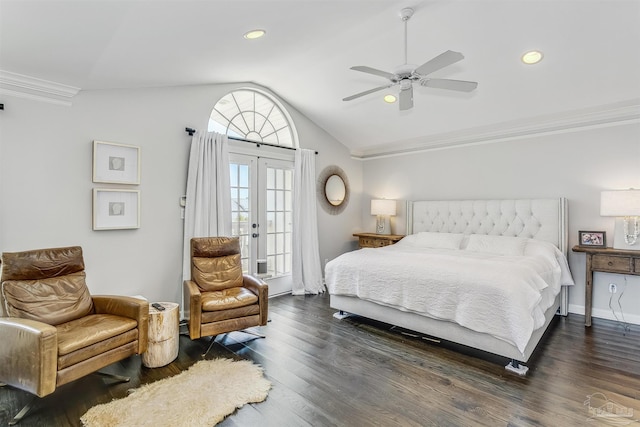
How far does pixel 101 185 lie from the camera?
330 centimetres

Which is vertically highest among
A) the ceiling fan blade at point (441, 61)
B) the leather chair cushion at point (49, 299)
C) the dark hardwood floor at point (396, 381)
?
the ceiling fan blade at point (441, 61)

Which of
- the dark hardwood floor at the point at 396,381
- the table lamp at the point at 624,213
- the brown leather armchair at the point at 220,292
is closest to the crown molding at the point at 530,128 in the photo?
the table lamp at the point at 624,213

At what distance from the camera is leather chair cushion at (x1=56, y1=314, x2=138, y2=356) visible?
218cm

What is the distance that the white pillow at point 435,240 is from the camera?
15.2 ft

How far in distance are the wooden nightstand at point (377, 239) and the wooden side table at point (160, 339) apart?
12.1 ft

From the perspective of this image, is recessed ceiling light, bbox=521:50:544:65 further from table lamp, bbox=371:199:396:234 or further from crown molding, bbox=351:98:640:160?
table lamp, bbox=371:199:396:234

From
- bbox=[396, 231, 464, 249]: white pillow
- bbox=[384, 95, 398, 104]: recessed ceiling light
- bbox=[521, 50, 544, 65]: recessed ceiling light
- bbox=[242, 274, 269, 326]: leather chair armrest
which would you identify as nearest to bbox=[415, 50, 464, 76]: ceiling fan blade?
bbox=[521, 50, 544, 65]: recessed ceiling light

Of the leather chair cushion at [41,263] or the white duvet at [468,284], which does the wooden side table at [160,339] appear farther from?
the white duvet at [468,284]

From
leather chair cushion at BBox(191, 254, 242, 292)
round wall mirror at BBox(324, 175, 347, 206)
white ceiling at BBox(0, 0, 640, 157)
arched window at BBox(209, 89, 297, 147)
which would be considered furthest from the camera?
round wall mirror at BBox(324, 175, 347, 206)

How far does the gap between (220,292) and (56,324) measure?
1.38 metres

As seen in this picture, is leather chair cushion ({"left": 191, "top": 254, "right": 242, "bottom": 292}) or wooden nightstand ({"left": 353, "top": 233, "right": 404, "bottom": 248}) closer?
leather chair cushion ({"left": 191, "top": 254, "right": 242, "bottom": 292})

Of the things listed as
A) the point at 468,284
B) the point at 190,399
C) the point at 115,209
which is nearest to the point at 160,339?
the point at 190,399

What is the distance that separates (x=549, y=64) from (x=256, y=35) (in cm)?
300

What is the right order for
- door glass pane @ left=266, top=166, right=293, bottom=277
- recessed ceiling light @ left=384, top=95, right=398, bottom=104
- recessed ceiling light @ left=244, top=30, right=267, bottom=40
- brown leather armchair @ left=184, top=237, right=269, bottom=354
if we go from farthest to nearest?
door glass pane @ left=266, top=166, right=293, bottom=277 → recessed ceiling light @ left=384, top=95, right=398, bottom=104 → brown leather armchair @ left=184, top=237, right=269, bottom=354 → recessed ceiling light @ left=244, top=30, right=267, bottom=40
